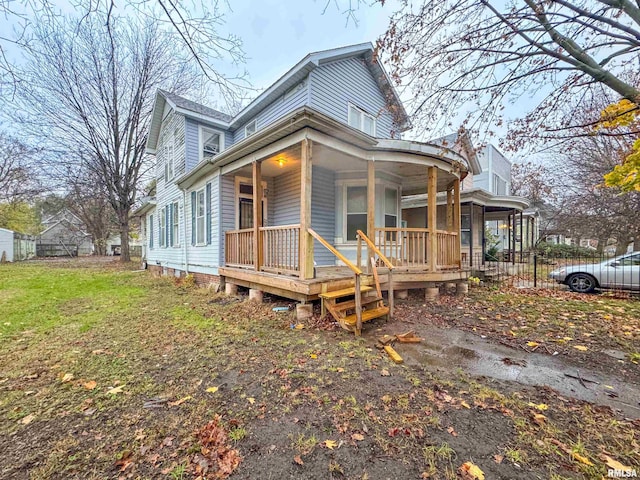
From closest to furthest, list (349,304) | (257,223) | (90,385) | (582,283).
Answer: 1. (90,385)
2. (349,304)
3. (257,223)
4. (582,283)

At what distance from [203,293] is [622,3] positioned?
949 centimetres

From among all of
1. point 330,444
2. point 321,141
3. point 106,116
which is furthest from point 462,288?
point 106,116

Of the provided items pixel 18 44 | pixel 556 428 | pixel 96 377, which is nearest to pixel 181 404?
pixel 96 377

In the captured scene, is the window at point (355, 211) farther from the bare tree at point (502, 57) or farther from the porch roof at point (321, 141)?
the bare tree at point (502, 57)

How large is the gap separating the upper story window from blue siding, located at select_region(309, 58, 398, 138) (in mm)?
185

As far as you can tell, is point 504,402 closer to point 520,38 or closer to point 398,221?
point 520,38

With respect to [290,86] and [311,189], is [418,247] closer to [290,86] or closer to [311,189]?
[311,189]

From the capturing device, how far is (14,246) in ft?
70.9

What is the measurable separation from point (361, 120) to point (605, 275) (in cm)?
888

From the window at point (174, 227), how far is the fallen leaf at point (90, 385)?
877cm

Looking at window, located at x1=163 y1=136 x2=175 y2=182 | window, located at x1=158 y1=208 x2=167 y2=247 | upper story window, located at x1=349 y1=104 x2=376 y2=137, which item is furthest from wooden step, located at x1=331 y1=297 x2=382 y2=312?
window, located at x1=158 y1=208 x2=167 y2=247

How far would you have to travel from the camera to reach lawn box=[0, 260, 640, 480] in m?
1.99

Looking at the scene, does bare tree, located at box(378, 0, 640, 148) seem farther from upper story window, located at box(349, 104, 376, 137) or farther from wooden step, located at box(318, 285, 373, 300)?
upper story window, located at box(349, 104, 376, 137)

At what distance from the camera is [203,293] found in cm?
815
